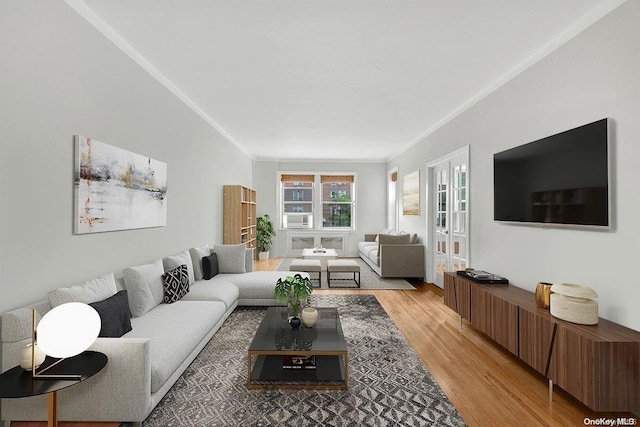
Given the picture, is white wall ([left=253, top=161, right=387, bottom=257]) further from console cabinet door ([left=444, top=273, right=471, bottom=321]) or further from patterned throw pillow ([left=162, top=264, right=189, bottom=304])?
patterned throw pillow ([left=162, top=264, right=189, bottom=304])

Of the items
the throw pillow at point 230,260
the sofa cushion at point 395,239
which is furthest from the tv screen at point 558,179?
the throw pillow at point 230,260

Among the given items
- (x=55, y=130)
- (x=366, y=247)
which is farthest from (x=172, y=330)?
(x=366, y=247)

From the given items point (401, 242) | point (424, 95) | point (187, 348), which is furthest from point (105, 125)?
point (401, 242)

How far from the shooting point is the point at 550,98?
2908 mm

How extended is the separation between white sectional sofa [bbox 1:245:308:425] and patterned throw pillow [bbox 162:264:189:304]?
93 mm

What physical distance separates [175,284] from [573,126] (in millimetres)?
3922

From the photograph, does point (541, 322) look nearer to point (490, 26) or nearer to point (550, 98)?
point (550, 98)

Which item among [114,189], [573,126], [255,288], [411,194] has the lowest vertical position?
[255,288]

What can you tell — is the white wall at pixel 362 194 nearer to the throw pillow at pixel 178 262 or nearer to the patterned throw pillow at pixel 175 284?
the throw pillow at pixel 178 262

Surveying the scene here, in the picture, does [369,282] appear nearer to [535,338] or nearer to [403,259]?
[403,259]

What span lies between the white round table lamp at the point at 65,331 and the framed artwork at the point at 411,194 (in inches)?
224

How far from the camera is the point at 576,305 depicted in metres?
2.27

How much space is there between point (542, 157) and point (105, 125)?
12.6ft

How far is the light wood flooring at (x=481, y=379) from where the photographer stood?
212cm
